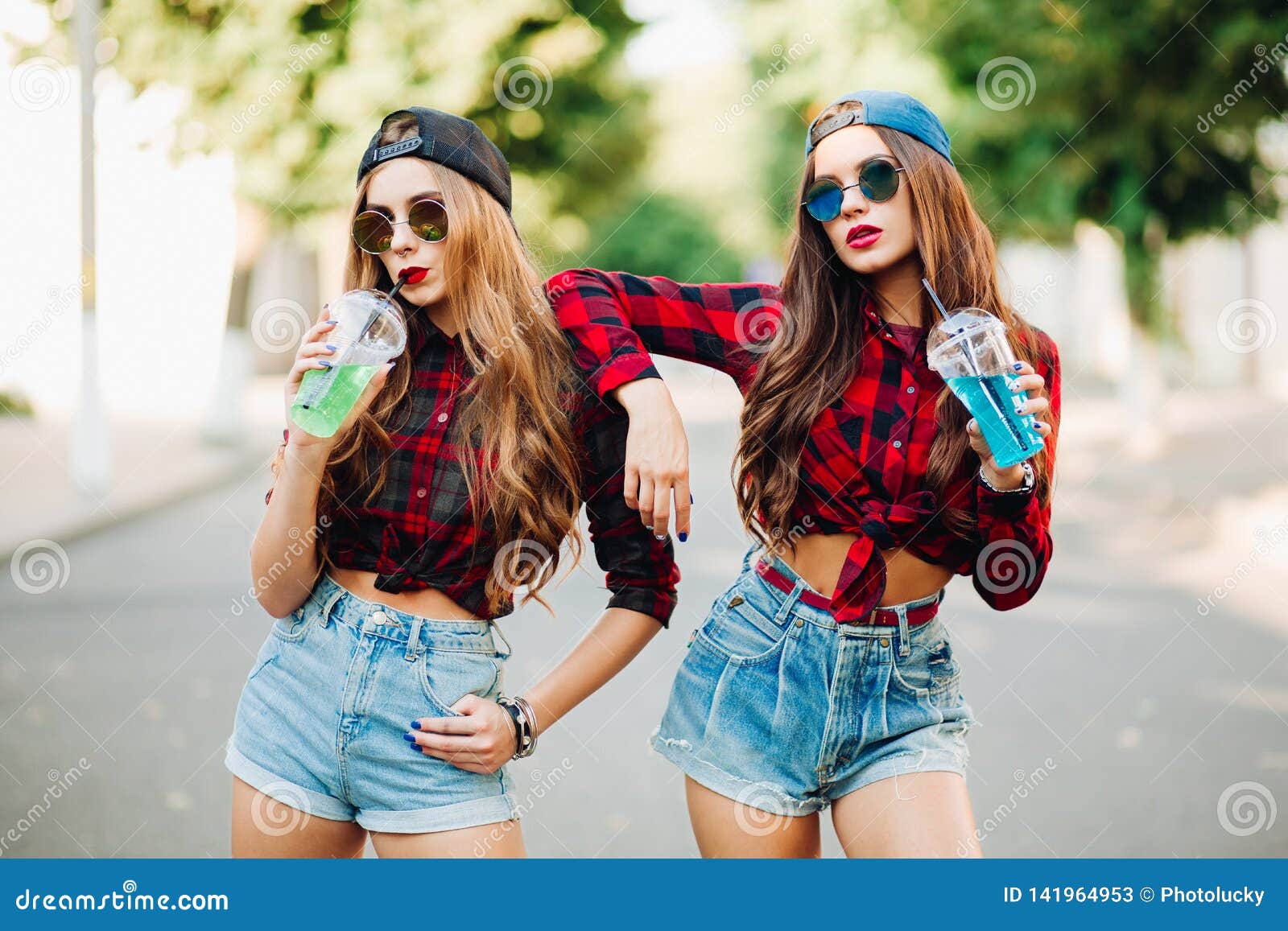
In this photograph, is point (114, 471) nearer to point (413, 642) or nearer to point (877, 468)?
point (413, 642)

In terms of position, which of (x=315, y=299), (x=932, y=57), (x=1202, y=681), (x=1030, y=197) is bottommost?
(x=315, y=299)

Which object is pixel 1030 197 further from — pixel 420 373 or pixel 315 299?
pixel 315 299

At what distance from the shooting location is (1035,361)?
8.21 ft

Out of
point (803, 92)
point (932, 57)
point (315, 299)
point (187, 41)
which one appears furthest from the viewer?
point (315, 299)

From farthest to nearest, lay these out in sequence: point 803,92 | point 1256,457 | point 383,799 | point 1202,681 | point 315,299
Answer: point 315,299 → point 803,92 → point 1256,457 → point 1202,681 → point 383,799

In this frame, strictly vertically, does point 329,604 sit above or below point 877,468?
below

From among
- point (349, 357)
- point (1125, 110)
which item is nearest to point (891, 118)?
point (349, 357)

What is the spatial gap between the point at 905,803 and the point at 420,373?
1234 mm

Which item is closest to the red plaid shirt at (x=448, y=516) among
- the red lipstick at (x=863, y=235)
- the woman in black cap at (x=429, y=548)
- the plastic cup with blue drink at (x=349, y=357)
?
the woman in black cap at (x=429, y=548)

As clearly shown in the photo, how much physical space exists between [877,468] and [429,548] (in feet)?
2.85

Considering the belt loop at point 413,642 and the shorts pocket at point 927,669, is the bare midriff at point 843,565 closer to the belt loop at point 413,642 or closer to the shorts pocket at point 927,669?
the shorts pocket at point 927,669

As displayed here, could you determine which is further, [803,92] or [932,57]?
[803,92]

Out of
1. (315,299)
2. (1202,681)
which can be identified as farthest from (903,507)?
(315,299)

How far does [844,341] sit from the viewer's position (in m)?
2.62
